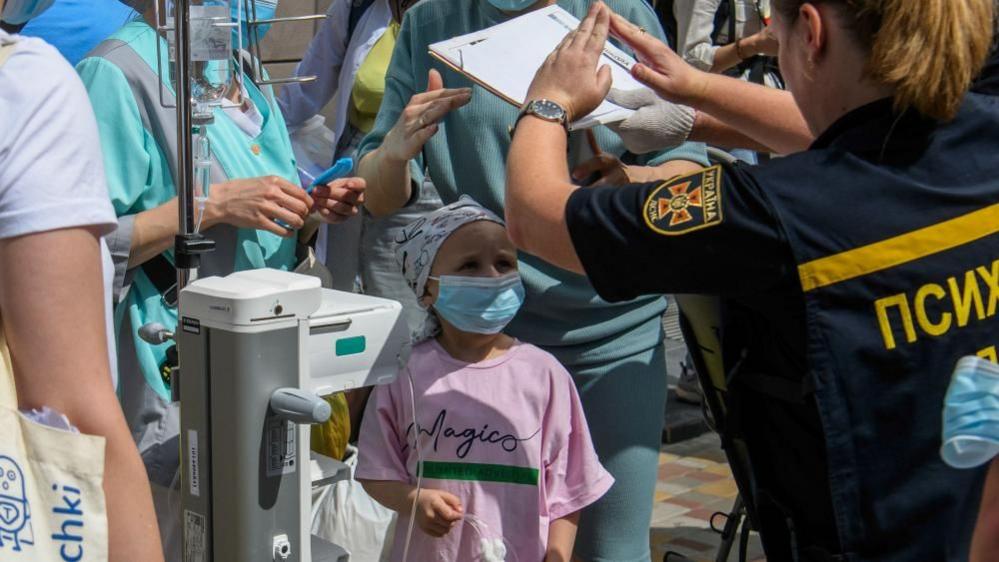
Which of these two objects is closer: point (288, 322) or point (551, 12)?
point (288, 322)

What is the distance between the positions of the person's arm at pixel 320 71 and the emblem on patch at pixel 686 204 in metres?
3.46

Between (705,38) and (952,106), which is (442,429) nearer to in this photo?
(952,106)

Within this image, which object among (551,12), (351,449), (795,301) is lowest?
(351,449)

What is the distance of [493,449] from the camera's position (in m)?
2.76

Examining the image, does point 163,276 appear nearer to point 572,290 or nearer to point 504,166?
point 504,166

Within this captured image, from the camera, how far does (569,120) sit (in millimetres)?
2057

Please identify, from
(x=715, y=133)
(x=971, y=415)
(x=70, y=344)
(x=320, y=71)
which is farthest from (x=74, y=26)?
(x=971, y=415)

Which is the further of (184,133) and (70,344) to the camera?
(184,133)

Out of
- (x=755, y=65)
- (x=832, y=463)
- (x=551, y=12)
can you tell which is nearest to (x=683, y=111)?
(x=551, y=12)

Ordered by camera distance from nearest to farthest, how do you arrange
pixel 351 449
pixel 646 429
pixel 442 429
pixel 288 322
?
pixel 288 322 → pixel 442 429 → pixel 646 429 → pixel 351 449

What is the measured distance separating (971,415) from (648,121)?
95 cm

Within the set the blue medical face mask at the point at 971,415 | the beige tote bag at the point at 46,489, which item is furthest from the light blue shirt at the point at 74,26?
the blue medical face mask at the point at 971,415

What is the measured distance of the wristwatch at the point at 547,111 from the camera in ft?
6.61

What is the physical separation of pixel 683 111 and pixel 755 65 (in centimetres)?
296
